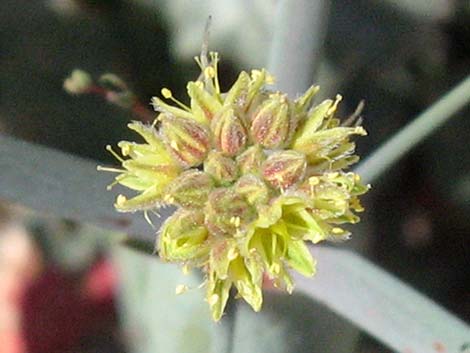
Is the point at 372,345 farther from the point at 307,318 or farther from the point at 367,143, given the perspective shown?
the point at 307,318

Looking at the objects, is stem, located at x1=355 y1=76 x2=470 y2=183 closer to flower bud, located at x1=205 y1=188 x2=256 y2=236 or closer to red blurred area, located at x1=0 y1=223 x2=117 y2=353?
flower bud, located at x1=205 y1=188 x2=256 y2=236

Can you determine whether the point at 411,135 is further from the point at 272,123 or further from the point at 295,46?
the point at 272,123

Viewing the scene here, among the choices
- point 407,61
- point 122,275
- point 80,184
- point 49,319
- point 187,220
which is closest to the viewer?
point 187,220

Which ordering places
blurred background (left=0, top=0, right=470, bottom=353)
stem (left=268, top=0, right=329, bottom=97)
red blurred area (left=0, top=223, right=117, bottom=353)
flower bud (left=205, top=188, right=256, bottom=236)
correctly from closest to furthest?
1. flower bud (left=205, top=188, right=256, bottom=236)
2. stem (left=268, top=0, right=329, bottom=97)
3. blurred background (left=0, top=0, right=470, bottom=353)
4. red blurred area (left=0, top=223, right=117, bottom=353)

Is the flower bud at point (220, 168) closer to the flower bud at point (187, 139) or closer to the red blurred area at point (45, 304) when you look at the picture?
the flower bud at point (187, 139)

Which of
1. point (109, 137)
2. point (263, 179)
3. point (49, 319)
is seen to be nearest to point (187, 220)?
point (263, 179)

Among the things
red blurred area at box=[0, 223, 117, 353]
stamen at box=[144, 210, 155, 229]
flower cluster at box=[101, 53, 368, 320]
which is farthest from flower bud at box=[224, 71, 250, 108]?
red blurred area at box=[0, 223, 117, 353]

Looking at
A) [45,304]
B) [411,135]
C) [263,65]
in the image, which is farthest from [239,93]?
[45,304]
